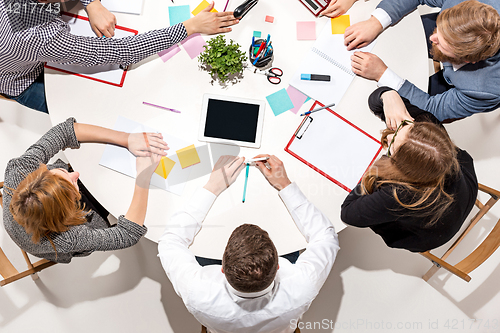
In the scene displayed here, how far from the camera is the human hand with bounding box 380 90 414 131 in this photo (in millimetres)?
1480

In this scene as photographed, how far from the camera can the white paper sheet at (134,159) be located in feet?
4.79

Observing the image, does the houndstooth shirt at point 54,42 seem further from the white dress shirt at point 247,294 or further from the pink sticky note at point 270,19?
the white dress shirt at point 247,294

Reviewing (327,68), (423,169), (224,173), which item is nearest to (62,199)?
(224,173)

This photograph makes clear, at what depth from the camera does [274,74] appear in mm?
1527

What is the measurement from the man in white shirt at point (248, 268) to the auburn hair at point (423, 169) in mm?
335

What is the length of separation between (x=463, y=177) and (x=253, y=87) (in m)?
0.94

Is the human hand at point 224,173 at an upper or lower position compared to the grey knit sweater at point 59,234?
upper

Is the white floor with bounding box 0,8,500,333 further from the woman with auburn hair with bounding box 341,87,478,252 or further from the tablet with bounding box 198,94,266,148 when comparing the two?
the tablet with bounding box 198,94,266,148

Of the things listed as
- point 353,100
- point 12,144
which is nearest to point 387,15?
point 353,100

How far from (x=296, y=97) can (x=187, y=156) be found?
557 millimetres

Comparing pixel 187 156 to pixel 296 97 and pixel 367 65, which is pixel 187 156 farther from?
pixel 367 65

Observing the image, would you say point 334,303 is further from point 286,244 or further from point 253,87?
→ point 253,87

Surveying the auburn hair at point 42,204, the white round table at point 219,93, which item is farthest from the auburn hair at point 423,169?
the auburn hair at point 42,204

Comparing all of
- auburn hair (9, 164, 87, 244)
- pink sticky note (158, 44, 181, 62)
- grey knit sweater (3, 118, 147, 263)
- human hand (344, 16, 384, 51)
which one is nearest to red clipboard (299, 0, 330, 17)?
human hand (344, 16, 384, 51)
